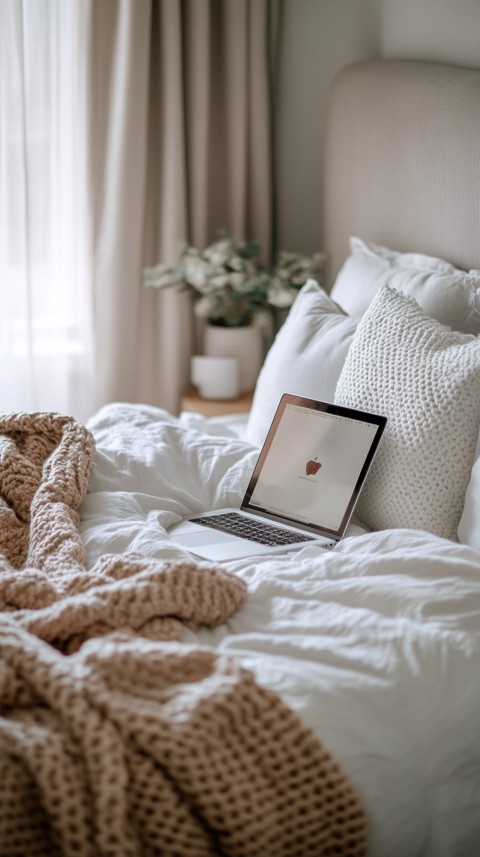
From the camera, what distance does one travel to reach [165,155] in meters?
2.95

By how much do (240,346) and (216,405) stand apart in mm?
230

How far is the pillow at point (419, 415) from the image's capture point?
1553 millimetres

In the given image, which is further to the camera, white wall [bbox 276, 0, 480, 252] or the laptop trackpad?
white wall [bbox 276, 0, 480, 252]

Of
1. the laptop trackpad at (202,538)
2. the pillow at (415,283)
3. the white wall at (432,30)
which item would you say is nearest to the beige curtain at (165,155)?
the white wall at (432,30)

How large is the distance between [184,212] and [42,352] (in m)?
0.66

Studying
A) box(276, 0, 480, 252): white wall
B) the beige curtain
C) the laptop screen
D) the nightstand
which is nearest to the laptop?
the laptop screen

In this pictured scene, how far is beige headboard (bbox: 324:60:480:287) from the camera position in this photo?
2.09 m

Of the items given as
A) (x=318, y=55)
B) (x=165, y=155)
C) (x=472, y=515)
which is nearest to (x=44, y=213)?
(x=165, y=155)

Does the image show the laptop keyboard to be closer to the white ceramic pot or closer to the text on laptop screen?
the text on laptop screen

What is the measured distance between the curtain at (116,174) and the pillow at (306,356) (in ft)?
3.20

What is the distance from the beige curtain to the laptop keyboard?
4.80ft

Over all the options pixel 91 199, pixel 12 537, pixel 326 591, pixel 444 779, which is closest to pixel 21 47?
pixel 91 199

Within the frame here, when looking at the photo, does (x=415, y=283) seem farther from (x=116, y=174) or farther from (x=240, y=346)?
(x=116, y=174)

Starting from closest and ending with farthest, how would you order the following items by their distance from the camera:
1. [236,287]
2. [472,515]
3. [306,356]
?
[472,515]
[306,356]
[236,287]
